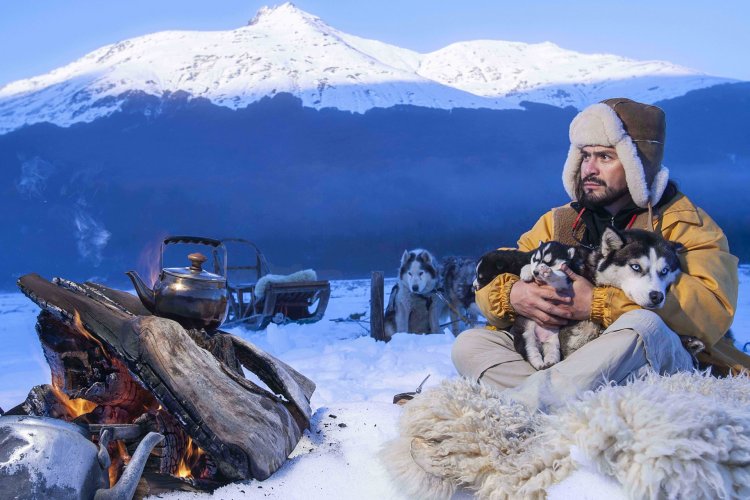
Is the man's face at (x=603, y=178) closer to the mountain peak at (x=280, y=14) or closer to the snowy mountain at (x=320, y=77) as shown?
the snowy mountain at (x=320, y=77)

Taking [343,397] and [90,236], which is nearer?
[343,397]

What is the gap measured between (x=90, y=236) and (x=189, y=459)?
66.6 ft

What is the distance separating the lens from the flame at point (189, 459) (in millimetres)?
1915

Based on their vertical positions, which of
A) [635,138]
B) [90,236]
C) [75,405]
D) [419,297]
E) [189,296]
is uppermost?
[635,138]

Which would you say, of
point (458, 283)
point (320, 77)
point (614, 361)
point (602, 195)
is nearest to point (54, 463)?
point (614, 361)

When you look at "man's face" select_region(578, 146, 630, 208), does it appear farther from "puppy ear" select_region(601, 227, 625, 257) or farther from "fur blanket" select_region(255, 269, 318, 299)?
"fur blanket" select_region(255, 269, 318, 299)

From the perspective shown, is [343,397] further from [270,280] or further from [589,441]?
[270,280]

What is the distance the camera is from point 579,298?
2117 millimetres

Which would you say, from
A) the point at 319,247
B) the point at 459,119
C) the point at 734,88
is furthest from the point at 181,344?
the point at 734,88

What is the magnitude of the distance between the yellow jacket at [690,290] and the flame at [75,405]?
1.54m

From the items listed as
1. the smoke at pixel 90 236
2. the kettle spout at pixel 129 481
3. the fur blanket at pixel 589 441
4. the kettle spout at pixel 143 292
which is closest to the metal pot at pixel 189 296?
the kettle spout at pixel 143 292

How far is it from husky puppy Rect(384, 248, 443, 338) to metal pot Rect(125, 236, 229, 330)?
Result: 485 cm

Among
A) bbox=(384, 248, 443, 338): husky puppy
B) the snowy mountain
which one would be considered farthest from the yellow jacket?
the snowy mountain

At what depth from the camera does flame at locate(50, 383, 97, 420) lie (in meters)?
2.09
